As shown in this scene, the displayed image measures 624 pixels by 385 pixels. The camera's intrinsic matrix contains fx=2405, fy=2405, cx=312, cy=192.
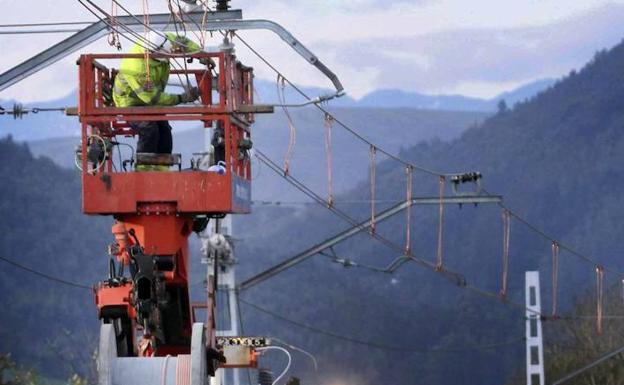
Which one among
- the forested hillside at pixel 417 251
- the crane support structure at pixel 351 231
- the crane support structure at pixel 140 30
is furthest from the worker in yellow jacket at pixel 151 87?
the forested hillside at pixel 417 251

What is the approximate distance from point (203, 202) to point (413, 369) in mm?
86981

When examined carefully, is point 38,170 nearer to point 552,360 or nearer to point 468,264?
point 468,264

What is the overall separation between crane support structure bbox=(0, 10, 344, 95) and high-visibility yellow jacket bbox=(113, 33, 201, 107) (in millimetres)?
2435

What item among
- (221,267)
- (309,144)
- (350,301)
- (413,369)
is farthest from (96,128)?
(309,144)

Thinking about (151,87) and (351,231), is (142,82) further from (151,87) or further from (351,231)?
(351,231)

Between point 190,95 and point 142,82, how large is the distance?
0.84 m

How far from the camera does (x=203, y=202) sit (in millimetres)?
31234

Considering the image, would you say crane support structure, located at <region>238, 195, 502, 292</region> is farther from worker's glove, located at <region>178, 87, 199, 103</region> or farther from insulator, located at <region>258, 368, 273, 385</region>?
worker's glove, located at <region>178, 87, 199, 103</region>

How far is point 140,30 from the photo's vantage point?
1378 inches

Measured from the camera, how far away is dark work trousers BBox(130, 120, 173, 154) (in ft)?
105

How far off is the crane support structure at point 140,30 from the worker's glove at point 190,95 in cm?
246

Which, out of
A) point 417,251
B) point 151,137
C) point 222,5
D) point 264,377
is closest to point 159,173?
point 151,137

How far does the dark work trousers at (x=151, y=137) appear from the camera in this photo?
3200cm

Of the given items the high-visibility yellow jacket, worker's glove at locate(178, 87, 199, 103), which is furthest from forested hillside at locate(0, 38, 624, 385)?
the high-visibility yellow jacket
